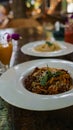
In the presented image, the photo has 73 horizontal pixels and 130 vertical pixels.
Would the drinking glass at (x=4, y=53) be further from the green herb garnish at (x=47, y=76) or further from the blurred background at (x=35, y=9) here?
the blurred background at (x=35, y=9)

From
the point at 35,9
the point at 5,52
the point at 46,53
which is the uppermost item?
the point at 5,52

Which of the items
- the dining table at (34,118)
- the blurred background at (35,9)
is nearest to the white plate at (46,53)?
the dining table at (34,118)

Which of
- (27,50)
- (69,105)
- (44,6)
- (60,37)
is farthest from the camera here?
(44,6)

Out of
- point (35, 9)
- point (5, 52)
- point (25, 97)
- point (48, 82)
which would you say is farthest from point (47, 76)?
point (35, 9)

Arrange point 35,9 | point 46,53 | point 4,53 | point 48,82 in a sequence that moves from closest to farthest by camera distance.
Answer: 1. point 48,82
2. point 4,53
3. point 46,53
4. point 35,9

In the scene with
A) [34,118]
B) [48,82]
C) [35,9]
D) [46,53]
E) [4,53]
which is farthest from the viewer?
[35,9]

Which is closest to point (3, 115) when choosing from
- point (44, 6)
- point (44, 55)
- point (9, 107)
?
point (9, 107)

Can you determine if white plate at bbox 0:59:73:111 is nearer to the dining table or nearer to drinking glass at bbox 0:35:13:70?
the dining table

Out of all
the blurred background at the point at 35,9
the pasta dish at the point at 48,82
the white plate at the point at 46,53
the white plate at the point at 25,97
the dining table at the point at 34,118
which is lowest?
the blurred background at the point at 35,9

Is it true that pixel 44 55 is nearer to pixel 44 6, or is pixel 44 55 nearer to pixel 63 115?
pixel 63 115

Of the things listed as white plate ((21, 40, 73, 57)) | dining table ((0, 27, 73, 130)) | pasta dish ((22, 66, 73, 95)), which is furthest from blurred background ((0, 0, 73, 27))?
dining table ((0, 27, 73, 130))

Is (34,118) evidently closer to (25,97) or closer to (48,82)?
(25,97)
